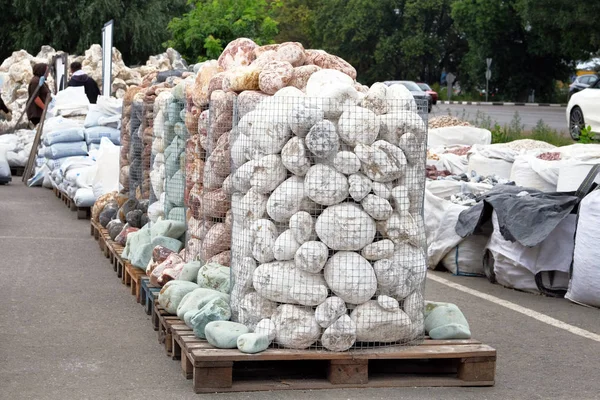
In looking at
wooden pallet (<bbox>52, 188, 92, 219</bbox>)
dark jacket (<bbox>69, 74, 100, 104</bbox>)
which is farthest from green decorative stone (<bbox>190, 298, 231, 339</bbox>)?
dark jacket (<bbox>69, 74, 100, 104</bbox>)

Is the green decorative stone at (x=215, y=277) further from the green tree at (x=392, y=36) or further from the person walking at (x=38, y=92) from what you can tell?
the green tree at (x=392, y=36)

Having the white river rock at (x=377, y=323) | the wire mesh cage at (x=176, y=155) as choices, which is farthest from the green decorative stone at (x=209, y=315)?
the wire mesh cage at (x=176, y=155)

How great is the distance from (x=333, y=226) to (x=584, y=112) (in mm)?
14206

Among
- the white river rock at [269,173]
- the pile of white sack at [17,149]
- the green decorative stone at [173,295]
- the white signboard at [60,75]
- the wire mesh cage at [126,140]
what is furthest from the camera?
the white signboard at [60,75]

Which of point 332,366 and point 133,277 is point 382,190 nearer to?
point 332,366

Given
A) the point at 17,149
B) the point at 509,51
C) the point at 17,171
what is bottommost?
the point at 17,171

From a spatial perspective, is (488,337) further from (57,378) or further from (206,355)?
(57,378)

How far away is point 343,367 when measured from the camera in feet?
17.3

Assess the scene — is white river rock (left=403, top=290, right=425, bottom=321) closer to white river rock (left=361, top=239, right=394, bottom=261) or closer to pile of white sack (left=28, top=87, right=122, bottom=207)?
white river rock (left=361, top=239, right=394, bottom=261)

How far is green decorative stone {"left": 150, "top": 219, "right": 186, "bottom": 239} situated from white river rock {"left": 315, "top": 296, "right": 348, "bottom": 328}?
2.52m

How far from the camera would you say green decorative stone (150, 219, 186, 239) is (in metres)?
7.54

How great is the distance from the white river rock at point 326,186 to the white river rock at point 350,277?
0.29m

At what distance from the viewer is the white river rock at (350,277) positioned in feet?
17.2

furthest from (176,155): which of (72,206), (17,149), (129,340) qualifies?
(17,149)
